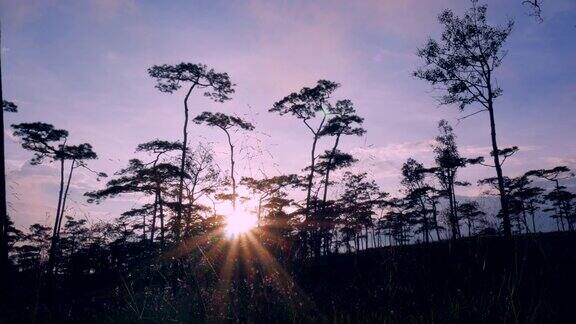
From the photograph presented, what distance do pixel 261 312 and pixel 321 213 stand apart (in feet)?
63.3

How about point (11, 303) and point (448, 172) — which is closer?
point (11, 303)

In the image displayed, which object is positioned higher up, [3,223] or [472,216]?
[472,216]

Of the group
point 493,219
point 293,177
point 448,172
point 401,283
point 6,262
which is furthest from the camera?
point 448,172

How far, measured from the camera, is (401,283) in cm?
343

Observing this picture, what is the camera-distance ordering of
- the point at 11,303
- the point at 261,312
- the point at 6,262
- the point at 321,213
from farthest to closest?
the point at 321,213
the point at 6,262
the point at 11,303
the point at 261,312


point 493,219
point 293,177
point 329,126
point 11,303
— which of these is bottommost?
point 11,303

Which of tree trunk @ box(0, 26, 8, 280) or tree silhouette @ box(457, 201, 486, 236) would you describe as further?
tree trunk @ box(0, 26, 8, 280)

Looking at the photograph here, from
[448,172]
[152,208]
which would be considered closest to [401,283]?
[448,172]

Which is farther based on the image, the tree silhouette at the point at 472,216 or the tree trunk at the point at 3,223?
the tree trunk at the point at 3,223

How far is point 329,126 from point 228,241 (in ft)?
50.9

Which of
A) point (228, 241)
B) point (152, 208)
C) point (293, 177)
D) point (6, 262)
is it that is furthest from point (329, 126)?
point (6, 262)

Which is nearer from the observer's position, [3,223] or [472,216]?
[3,223]

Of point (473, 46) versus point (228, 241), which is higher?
point (473, 46)

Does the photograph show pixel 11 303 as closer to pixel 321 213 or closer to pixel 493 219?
pixel 493 219
